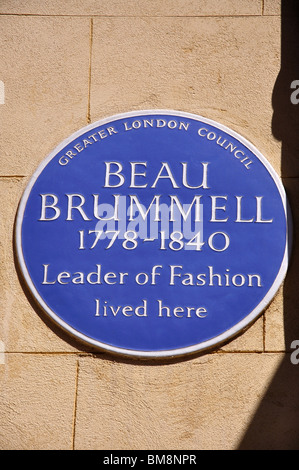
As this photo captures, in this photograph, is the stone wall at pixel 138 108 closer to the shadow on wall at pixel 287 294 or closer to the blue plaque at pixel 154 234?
the shadow on wall at pixel 287 294

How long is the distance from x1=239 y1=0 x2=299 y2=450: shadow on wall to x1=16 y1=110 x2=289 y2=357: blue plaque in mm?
143

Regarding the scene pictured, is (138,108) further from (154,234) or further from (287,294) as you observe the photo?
(287,294)

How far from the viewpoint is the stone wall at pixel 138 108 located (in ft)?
20.7

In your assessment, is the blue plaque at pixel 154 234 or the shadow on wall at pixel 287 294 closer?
the shadow on wall at pixel 287 294

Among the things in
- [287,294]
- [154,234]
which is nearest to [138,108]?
[154,234]

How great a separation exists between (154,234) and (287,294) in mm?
1151

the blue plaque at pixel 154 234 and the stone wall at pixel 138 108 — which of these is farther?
the blue plaque at pixel 154 234

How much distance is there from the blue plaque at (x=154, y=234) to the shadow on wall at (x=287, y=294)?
0.47 feet

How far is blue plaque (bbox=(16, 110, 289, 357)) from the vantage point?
6500 mm

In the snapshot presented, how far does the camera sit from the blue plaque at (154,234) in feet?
21.3

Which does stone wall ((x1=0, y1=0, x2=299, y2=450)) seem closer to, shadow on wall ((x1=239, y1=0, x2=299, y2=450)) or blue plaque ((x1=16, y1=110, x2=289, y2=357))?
shadow on wall ((x1=239, y1=0, x2=299, y2=450))

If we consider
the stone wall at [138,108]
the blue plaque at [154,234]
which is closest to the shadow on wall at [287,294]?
the stone wall at [138,108]

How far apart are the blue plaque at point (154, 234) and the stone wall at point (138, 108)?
0.14 m

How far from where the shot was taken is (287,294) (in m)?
6.60
